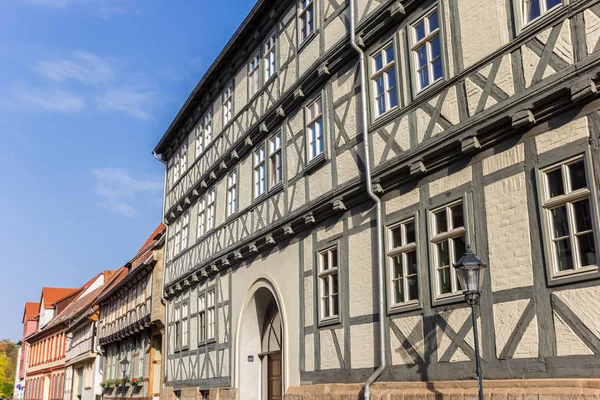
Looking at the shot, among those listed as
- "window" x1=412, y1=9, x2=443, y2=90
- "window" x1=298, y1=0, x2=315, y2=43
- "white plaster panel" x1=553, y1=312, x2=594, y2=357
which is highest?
"window" x1=298, y1=0, x2=315, y2=43

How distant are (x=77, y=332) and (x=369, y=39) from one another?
3912cm

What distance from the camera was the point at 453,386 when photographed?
384 inches

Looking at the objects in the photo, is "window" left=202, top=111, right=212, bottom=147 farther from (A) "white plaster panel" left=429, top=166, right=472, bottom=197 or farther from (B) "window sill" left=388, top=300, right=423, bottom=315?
(A) "white plaster panel" left=429, top=166, right=472, bottom=197

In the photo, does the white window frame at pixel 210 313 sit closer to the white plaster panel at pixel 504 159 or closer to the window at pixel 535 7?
the white plaster panel at pixel 504 159

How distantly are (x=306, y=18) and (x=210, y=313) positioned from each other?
9.05 metres

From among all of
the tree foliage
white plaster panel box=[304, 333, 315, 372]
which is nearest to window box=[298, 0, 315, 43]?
white plaster panel box=[304, 333, 315, 372]

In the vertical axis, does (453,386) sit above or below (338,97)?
below

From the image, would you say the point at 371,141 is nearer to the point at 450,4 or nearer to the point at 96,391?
the point at 450,4

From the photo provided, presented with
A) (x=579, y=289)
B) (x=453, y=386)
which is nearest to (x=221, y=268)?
(x=453, y=386)

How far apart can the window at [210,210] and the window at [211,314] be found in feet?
6.80

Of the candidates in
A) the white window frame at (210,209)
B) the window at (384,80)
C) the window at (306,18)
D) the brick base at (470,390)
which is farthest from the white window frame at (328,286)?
the white window frame at (210,209)

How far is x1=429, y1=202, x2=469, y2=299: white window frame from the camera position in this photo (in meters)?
10.1

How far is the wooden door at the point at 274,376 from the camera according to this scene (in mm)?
17375

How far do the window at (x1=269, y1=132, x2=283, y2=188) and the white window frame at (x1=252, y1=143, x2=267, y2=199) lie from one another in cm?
36
